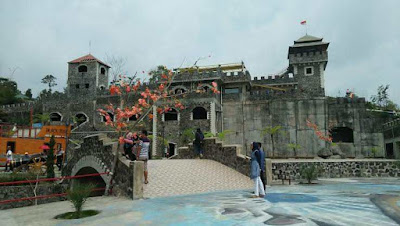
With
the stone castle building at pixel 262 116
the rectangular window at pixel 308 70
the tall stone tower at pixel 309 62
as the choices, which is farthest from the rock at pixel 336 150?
the rectangular window at pixel 308 70

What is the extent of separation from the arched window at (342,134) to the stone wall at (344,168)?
11427 mm

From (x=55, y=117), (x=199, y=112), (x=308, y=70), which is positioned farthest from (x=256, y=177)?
(x=55, y=117)

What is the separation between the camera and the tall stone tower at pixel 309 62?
114ft

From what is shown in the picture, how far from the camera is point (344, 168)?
53.8 ft

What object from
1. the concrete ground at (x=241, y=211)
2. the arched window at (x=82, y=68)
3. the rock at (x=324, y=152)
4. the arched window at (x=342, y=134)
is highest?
the arched window at (x=82, y=68)

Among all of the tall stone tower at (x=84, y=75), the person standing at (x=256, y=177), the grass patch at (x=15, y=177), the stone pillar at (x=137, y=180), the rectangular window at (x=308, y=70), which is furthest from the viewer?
the tall stone tower at (x=84, y=75)

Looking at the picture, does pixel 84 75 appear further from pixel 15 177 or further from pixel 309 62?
pixel 309 62

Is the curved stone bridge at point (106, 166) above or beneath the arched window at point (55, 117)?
beneath

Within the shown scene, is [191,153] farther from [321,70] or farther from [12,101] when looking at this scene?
[12,101]

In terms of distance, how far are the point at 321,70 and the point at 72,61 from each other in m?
30.8

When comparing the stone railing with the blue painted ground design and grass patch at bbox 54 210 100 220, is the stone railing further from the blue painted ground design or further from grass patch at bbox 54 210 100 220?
grass patch at bbox 54 210 100 220

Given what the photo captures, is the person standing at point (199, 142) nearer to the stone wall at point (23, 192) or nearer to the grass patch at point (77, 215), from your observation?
the stone wall at point (23, 192)

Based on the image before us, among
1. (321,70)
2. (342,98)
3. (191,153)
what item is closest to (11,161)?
(191,153)

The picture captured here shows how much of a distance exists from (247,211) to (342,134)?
25182 mm
